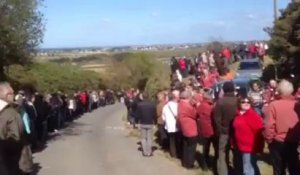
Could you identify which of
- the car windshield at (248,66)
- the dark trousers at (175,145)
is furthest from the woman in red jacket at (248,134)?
the car windshield at (248,66)

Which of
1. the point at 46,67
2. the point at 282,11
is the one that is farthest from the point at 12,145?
the point at 46,67

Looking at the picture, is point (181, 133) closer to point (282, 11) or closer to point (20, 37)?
point (20, 37)

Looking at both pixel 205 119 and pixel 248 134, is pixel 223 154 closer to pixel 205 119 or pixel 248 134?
pixel 205 119

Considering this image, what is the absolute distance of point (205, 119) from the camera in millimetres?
13789

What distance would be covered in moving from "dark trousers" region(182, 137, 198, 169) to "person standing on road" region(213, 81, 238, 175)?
6.67 feet

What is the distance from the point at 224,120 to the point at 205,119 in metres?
1.25

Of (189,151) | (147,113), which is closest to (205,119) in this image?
(189,151)

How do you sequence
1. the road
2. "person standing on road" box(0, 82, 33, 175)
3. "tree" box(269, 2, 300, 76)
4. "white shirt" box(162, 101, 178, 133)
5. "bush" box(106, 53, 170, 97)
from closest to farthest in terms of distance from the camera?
1. "person standing on road" box(0, 82, 33, 175)
2. the road
3. "white shirt" box(162, 101, 178, 133)
4. "tree" box(269, 2, 300, 76)
5. "bush" box(106, 53, 170, 97)

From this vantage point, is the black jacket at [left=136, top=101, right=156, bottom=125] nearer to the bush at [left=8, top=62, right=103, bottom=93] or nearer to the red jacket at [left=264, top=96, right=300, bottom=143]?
the red jacket at [left=264, top=96, right=300, bottom=143]

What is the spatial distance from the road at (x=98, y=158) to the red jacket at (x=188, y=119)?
890 millimetres

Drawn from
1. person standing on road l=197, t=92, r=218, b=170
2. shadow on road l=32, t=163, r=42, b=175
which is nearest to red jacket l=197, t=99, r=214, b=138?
person standing on road l=197, t=92, r=218, b=170

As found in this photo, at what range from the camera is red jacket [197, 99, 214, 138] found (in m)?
13.6

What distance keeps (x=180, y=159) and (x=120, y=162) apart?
1.77 metres

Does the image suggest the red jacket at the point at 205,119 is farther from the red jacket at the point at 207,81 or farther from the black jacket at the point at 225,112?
the red jacket at the point at 207,81
